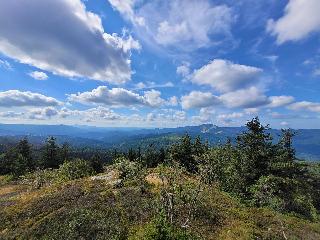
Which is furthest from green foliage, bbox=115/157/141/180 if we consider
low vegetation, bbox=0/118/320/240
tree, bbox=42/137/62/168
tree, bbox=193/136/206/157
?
tree, bbox=42/137/62/168

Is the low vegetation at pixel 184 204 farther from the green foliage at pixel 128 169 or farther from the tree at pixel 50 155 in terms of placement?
the tree at pixel 50 155

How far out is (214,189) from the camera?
2156 inches

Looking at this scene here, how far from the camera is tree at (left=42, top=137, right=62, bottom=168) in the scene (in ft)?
413

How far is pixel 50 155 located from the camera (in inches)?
5025

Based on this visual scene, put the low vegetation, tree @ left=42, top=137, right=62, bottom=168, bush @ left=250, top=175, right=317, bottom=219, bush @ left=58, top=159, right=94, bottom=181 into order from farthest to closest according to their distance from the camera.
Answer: tree @ left=42, top=137, right=62, bottom=168, bush @ left=58, top=159, right=94, bottom=181, bush @ left=250, top=175, right=317, bottom=219, the low vegetation

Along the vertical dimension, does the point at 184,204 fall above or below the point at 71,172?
below

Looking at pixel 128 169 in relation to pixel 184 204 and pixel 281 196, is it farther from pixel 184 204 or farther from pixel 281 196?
pixel 281 196

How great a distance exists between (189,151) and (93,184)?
106 feet

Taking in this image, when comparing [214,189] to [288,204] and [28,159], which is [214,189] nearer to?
[288,204]

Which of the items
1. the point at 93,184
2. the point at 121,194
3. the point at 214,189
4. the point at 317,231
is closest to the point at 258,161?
the point at 214,189

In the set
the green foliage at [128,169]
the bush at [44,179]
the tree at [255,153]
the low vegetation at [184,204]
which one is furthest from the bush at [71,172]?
the tree at [255,153]

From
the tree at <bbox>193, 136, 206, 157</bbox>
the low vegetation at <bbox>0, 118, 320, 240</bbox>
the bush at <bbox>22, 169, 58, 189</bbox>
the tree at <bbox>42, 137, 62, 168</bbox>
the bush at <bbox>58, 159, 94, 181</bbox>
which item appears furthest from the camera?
the tree at <bbox>42, 137, 62, 168</bbox>

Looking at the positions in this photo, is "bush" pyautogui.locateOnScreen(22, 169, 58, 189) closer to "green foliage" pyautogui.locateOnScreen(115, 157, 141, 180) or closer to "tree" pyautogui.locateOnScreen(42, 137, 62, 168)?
"green foliage" pyautogui.locateOnScreen(115, 157, 141, 180)

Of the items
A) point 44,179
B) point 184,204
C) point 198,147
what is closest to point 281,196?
point 184,204
